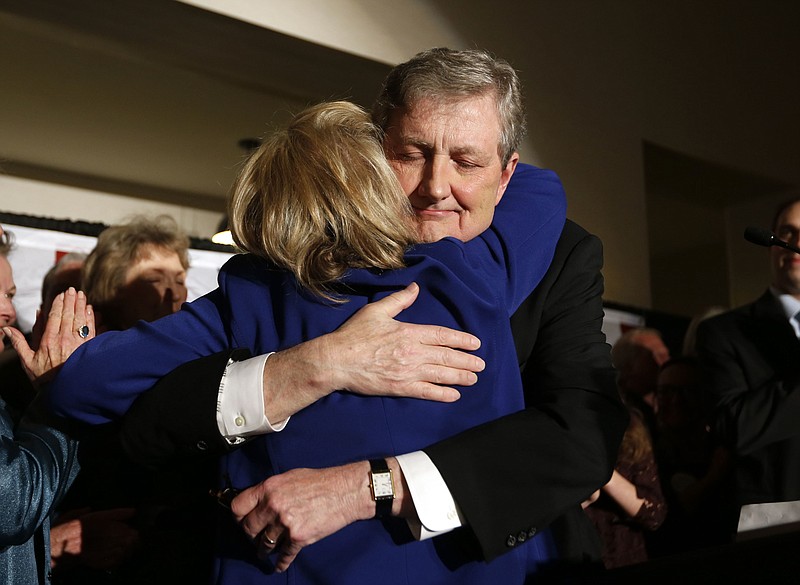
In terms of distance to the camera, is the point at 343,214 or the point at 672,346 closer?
the point at 343,214

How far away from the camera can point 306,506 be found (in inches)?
50.3

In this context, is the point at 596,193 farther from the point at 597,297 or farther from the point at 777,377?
the point at 597,297

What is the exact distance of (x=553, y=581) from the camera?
1494mm

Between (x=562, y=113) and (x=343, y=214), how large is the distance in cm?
383

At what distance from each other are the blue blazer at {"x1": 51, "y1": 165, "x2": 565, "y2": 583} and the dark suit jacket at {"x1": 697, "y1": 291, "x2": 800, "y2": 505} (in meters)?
1.63

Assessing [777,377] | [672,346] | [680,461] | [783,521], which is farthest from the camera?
[672,346]

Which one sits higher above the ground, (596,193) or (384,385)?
(596,193)

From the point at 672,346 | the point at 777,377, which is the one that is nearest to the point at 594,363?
the point at 777,377

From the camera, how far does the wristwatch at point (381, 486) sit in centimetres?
128

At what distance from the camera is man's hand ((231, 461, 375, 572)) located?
1.28 m

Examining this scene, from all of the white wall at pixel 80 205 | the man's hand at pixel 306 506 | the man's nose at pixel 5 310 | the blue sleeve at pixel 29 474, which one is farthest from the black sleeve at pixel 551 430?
the white wall at pixel 80 205

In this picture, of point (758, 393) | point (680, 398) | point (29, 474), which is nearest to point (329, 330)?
point (29, 474)

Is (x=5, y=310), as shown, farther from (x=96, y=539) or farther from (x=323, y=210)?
(x=323, y=210)

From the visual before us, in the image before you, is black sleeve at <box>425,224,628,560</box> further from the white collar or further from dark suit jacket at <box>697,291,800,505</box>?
the white collar
